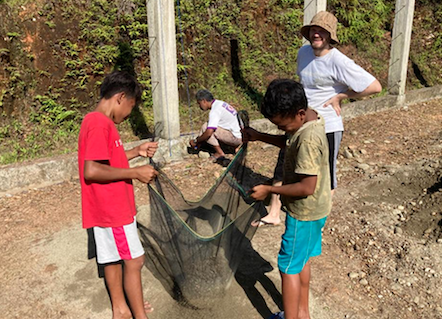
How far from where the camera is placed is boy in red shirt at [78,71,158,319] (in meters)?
2.10

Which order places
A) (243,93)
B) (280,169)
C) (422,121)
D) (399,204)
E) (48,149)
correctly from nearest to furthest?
(280,169)
(399,204)
(48,149)
(422,121)
(243,93)

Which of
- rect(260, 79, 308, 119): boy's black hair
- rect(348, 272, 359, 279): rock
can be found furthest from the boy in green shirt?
rect(348, 272, 359, 279): rock

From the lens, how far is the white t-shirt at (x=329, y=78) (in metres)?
3.09

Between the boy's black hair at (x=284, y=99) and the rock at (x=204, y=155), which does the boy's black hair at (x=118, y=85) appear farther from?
the rock at (x=204, y=155)

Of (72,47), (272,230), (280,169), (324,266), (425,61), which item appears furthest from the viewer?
Answer: (425,61)

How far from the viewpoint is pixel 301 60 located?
3395mm

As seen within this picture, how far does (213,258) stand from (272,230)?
1.30 meters

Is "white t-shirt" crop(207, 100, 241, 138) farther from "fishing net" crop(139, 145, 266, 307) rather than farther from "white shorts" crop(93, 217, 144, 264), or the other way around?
"white shorts" crop(93, 217, 144, 264)

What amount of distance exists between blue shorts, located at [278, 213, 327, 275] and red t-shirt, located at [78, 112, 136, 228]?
0.88 m

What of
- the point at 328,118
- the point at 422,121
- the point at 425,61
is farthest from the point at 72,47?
the point at 425,61

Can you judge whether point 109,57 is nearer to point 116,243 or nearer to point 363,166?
point 363,166

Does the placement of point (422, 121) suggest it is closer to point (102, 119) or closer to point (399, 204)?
point (399, 204)

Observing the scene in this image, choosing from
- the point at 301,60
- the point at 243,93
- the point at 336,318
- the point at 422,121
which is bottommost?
the point at 336,318

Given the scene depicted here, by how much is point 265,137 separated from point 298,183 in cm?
61
